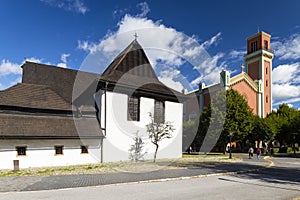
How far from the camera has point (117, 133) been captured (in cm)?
2186

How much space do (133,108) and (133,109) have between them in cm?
9

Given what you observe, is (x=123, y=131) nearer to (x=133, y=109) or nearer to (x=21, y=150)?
(x=133, y=109)

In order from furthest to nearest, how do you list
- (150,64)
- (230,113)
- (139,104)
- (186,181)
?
(230,113)
(150,64)
(139,104)
(186,181)

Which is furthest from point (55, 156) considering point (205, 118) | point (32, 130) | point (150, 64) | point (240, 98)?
point (240, 98)

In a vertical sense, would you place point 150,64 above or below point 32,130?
above

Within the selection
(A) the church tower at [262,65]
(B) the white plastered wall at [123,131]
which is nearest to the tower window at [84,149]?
(B) the white plastered wall at [123,131]

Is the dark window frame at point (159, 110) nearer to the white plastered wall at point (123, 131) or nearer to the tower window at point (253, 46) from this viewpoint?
the white plastered wall at point (123, 131)

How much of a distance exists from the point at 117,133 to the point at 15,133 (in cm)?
809

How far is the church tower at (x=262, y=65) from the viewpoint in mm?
54919

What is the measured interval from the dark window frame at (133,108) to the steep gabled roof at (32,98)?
5193mm

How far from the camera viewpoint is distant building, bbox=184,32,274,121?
51.0 metres

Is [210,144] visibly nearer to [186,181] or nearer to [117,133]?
[117,133]

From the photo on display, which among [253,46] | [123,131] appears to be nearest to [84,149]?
[123,131]

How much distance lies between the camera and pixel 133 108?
23141 millimetres
